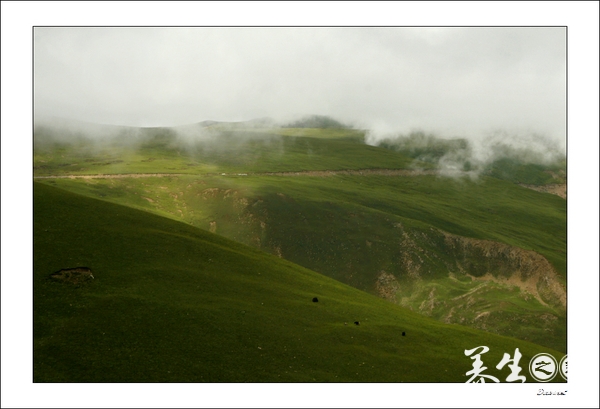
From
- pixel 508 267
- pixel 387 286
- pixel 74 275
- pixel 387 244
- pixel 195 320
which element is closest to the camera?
pixel 195 320

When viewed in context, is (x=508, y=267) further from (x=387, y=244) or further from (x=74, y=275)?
(x=74, y=275)

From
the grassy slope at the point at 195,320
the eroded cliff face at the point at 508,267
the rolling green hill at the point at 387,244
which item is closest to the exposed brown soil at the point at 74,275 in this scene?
the grassy slope at the point at 195,320

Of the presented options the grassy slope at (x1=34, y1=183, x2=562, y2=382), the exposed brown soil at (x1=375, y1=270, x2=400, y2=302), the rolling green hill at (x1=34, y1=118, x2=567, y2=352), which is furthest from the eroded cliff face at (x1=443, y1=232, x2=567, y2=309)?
the grassy slope at (x1=34, y1=183, x2=562, y2=382)

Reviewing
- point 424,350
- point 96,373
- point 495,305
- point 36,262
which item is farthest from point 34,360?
point 495,305

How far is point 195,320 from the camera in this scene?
2274 inches

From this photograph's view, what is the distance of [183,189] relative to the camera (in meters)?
178

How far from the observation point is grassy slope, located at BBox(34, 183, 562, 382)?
50344 millimetres

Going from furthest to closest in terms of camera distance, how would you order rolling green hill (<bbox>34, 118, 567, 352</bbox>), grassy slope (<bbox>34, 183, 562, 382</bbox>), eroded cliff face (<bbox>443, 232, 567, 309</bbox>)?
eroded cliff face (<bbox>443, 232, 567, 309</bbox>), rolling green hill (<bbox>34, 118, 567, 352</bbox>), grassy slope (<bbox>34, 183, 562, 382</bbox>)

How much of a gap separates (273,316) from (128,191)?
11949 centimetres

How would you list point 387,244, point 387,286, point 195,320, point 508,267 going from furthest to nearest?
point 387,244, point 508,267, point 387,286, point 195,320

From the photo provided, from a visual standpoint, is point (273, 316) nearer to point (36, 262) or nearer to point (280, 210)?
point (36, 262)

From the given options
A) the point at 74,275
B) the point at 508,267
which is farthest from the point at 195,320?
the point at 508,267

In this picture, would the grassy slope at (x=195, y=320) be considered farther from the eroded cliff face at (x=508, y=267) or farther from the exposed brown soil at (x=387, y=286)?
the eroded cliff face at (x=508, y=267)

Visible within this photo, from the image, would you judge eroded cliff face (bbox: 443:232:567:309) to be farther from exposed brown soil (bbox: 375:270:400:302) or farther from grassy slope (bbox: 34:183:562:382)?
grassy slope (bbox: 34:183:562:382)
